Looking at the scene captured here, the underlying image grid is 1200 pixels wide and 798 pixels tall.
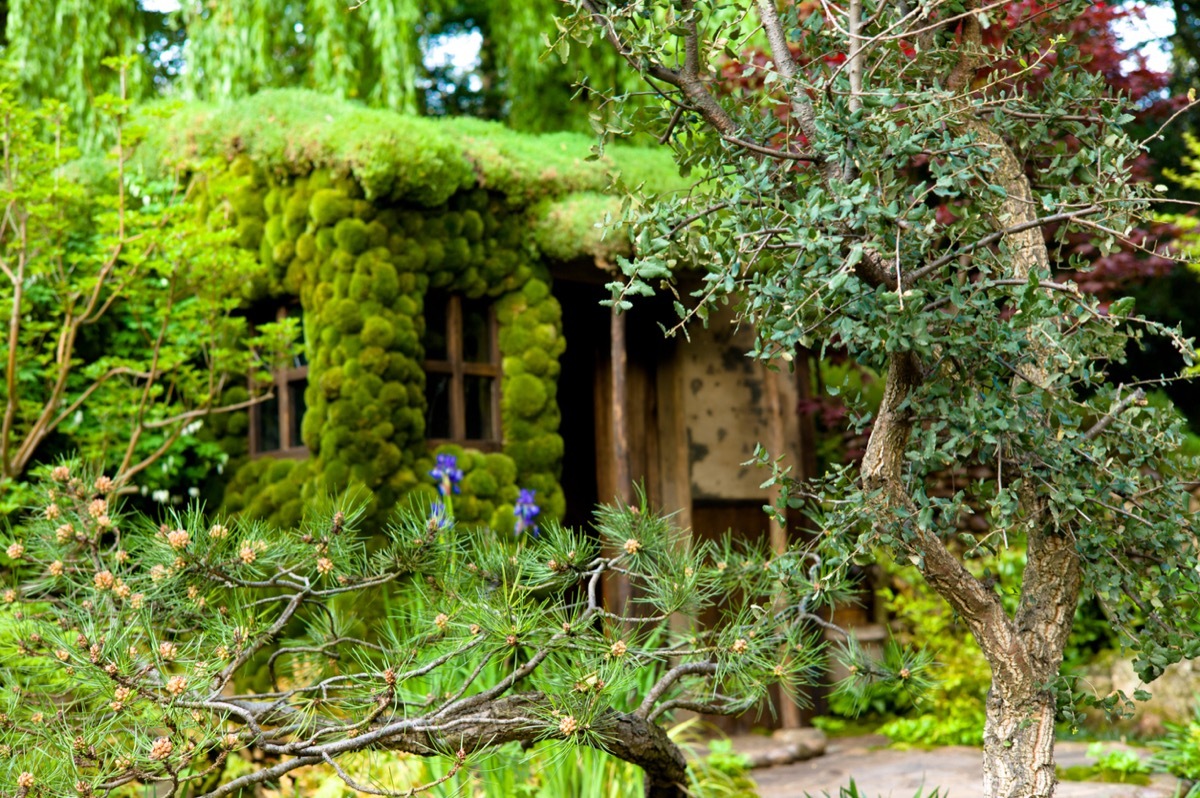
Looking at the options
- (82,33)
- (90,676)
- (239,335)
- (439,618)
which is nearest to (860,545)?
(439,618)

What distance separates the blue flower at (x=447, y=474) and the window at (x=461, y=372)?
33 centimetres

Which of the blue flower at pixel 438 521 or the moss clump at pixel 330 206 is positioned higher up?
the moss clump at pixel 330 206

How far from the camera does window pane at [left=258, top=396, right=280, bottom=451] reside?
252 inches

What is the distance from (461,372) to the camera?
6145mm

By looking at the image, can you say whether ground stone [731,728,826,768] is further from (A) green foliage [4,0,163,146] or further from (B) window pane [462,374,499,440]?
(A) green foliage [4,0,163,146]

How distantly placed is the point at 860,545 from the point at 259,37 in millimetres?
6122

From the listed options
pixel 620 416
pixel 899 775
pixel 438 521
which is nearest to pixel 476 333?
pixel 620 416

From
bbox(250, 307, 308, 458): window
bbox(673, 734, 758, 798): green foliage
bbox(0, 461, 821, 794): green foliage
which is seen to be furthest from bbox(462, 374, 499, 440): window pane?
bbox(0, 461, 821, 794): green foliage

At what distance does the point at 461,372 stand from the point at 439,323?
0.28m

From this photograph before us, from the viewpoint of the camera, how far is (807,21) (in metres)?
2.62

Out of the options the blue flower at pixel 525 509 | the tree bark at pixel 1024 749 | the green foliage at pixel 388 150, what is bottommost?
the tree bark at pixel 1024 749

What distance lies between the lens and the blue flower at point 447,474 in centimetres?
541

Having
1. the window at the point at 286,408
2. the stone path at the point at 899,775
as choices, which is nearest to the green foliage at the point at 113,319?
the window at the point at 286,408

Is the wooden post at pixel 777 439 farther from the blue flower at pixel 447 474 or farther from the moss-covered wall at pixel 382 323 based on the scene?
the blue flower at pixel 447 474
